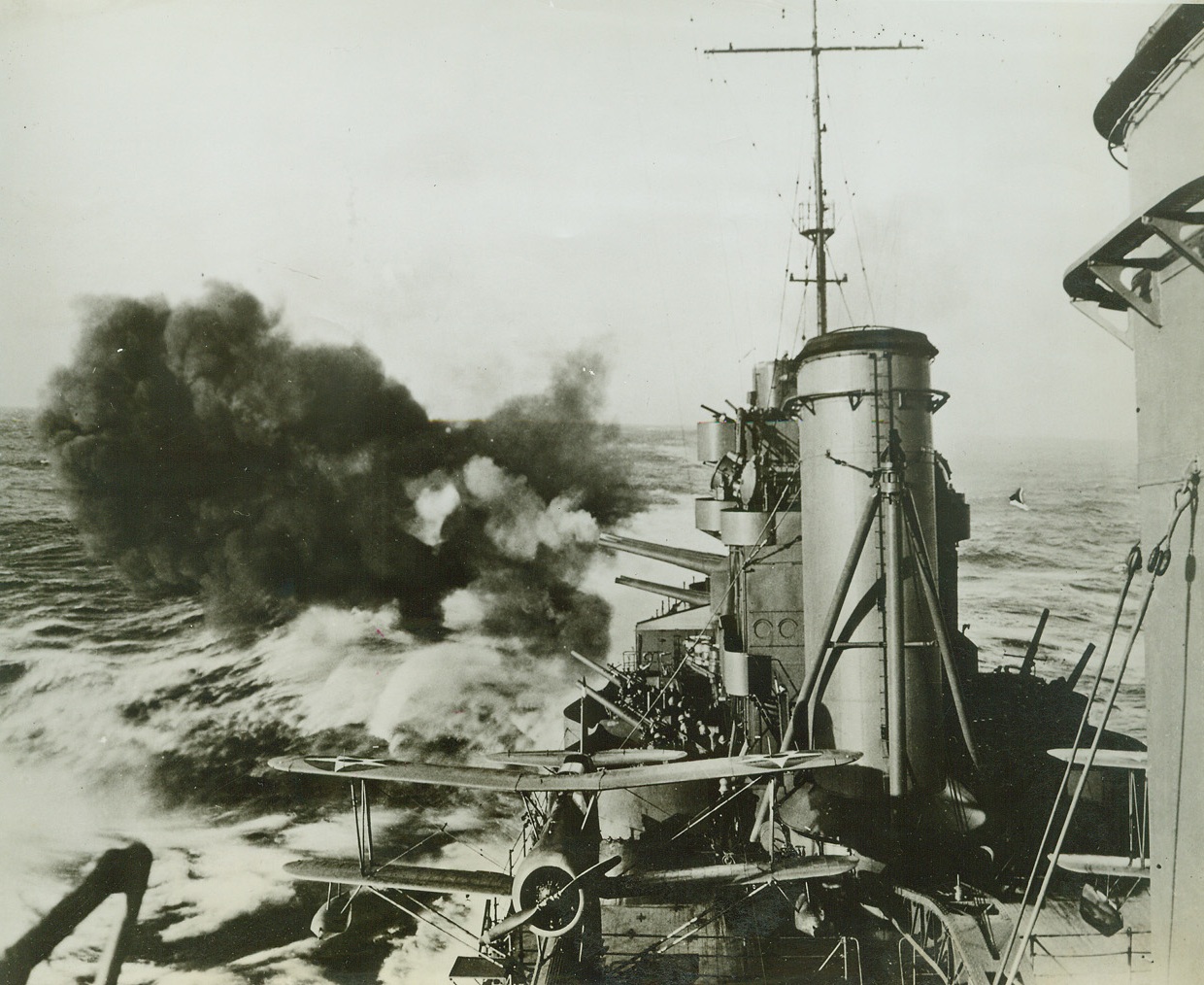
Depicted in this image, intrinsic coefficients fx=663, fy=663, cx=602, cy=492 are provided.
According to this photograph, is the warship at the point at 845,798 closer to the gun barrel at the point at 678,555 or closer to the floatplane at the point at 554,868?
the floatplane at the point at 554,868

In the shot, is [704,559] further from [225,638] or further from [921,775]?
[225,638]

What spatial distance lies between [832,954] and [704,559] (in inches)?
302

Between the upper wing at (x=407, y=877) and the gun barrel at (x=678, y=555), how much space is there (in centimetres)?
785

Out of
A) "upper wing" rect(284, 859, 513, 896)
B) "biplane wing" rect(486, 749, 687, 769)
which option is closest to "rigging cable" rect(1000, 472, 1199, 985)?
"biplane wing" rect(486, 749, 687, 769)

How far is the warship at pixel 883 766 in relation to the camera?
498cm

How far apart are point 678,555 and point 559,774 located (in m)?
8.59

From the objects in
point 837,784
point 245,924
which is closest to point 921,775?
point 837,784

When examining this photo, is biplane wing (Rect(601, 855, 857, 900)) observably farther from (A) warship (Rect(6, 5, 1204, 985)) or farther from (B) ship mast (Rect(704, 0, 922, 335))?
(B) ship mast (Rect(704, 0, 922, 335))

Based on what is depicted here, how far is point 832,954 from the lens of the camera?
24.6ft

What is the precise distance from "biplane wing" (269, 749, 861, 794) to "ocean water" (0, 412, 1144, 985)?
22.1ft

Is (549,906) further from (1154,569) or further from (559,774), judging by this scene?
(1154,569)

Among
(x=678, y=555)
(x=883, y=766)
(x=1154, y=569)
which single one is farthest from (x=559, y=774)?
(x=678, y=555)

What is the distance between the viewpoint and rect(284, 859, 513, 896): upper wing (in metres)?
6.35

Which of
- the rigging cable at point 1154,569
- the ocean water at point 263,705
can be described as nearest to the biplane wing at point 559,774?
the rigging cable at point 1154,569
